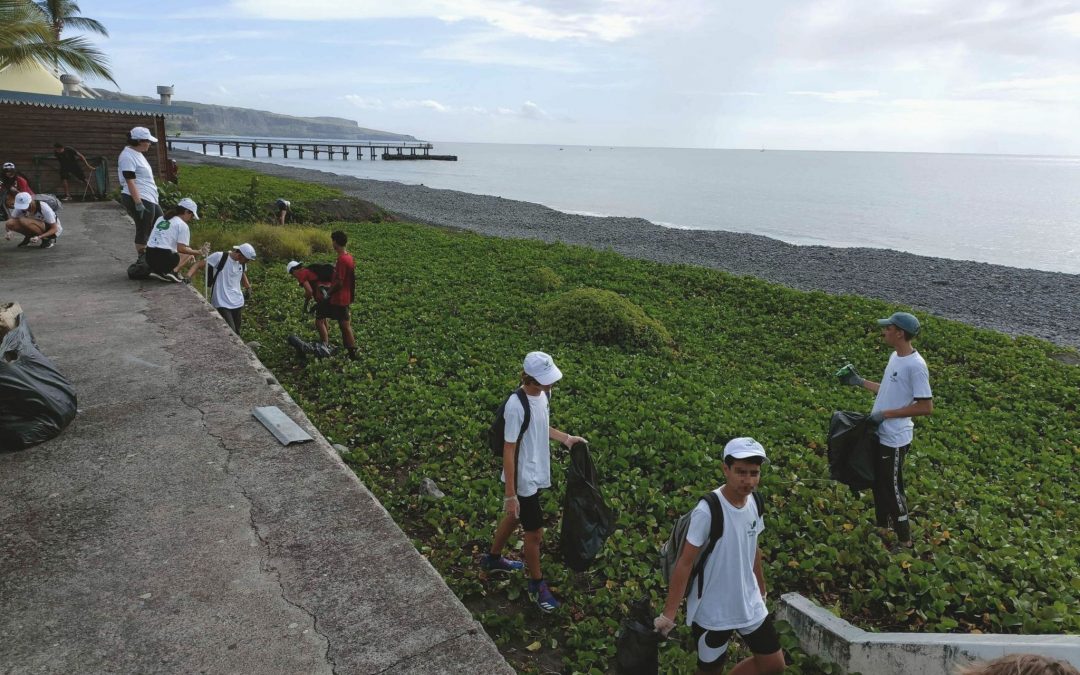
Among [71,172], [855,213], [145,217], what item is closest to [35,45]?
[71,172]

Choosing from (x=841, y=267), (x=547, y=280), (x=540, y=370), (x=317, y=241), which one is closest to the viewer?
(x=540, y=370)

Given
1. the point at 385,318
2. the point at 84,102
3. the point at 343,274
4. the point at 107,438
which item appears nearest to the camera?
the point at 107,438

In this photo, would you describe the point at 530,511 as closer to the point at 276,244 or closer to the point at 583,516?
the point at 583,516

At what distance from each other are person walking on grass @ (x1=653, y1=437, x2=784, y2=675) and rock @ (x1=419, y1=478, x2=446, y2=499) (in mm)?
3343

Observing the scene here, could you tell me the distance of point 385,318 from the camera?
12.6 meters

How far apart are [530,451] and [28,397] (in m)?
3.99

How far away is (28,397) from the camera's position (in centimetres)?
541

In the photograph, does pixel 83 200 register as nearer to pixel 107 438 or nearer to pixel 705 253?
pixel 107 438

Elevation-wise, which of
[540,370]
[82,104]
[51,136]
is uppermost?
[82,104]

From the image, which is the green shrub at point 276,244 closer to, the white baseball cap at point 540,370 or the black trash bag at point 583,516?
the white baseball cap at point 540,370

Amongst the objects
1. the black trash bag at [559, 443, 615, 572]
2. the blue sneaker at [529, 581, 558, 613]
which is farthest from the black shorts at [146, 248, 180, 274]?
the black trash bag at [559, 443, 615, 572]

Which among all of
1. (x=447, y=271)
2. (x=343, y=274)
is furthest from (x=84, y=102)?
(x=343, y=274)

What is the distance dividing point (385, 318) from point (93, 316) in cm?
475

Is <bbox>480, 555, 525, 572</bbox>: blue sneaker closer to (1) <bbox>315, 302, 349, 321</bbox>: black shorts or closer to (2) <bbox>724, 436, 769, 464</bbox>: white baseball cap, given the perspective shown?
(2) <bbox>724, 436, 769, 464</bbox>: white baseball cap
